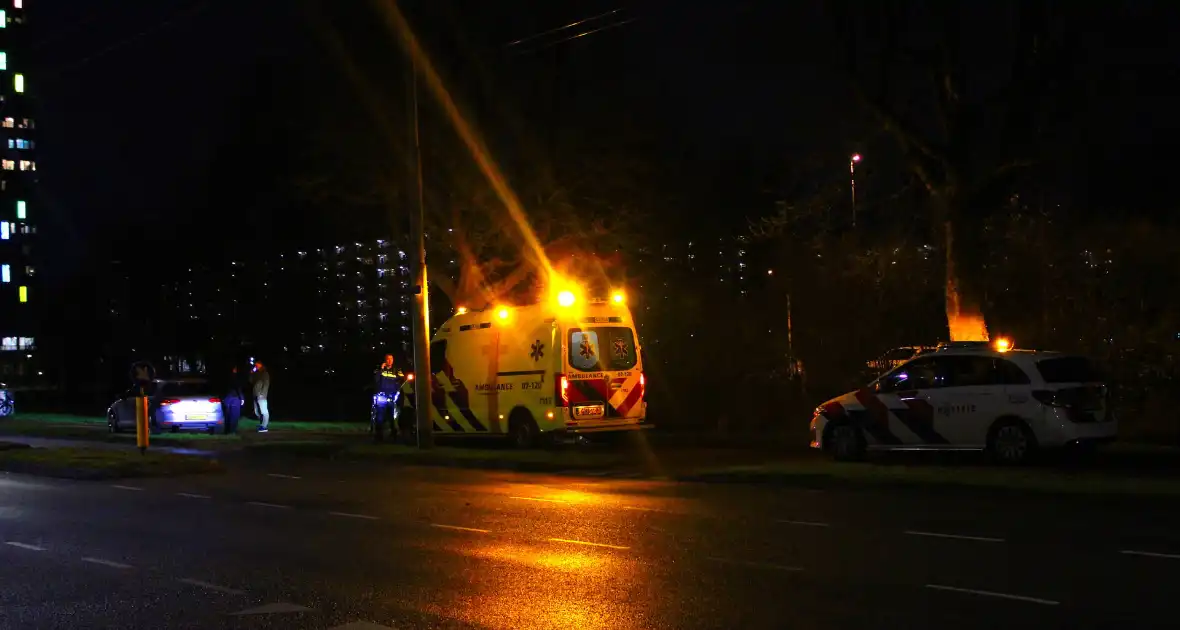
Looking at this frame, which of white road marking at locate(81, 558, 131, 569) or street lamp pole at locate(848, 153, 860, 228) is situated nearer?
white road marking at locate(81, 558, 131, 569)

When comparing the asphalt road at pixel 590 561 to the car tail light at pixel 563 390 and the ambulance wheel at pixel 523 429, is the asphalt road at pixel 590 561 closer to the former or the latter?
the car tail light at pixel 563 390

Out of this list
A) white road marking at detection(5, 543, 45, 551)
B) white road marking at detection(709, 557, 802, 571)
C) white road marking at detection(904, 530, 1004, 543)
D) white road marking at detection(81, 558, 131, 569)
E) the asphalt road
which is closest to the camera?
the asphalt road

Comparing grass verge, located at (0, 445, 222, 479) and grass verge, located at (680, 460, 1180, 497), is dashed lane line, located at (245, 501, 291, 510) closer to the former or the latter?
grass verge, located at (0, 445, 222, 479)

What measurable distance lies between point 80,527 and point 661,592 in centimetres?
706

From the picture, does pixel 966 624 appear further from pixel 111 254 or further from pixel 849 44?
pixel 111 254

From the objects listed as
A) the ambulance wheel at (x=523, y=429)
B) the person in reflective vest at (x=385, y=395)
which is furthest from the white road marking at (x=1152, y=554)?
the person in reflective vest at (x=385, y=395)

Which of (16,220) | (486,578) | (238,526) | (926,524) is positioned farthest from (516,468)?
(16,220)

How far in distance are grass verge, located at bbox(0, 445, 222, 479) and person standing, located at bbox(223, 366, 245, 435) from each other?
741 cm

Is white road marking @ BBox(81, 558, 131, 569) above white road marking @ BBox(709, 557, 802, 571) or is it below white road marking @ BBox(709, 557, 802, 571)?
above

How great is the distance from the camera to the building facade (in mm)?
121312

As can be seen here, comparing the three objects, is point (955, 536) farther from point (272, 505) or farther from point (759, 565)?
point (272, 505)

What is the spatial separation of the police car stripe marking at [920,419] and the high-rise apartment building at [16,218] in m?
113

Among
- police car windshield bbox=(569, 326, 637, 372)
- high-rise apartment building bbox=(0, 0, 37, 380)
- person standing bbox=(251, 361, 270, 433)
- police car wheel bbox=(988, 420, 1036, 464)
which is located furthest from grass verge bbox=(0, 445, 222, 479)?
high-rise apartment building bbox=(0, 0, 37, 380)

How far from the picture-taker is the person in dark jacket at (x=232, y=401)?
28625 mm
